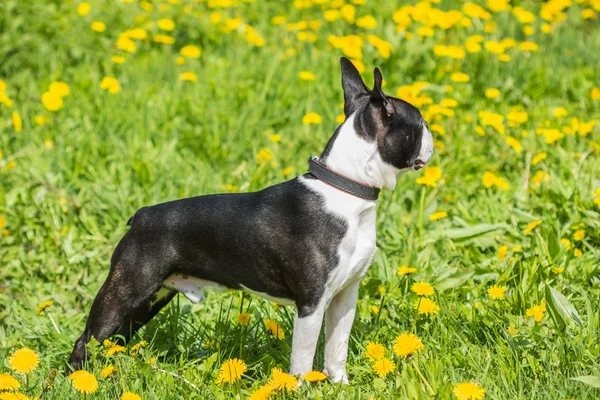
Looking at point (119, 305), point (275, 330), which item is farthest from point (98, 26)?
point (275, 330)

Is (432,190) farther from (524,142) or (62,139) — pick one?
(62,139)

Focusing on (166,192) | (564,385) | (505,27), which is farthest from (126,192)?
(505,27)

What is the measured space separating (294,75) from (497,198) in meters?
2.25

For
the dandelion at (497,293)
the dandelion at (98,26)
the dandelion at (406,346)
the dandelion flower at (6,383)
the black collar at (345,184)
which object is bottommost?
the dandelion flower at (6,383)

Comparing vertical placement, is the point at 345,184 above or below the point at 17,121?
above

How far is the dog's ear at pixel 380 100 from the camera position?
3033 mm

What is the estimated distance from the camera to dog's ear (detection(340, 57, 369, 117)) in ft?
10.9

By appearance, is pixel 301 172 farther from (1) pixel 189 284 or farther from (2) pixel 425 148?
(2) pixel 425 148

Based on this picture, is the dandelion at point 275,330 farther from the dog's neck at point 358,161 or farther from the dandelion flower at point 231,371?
the dog's neck at point 358,161

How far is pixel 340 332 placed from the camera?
11.2 feet

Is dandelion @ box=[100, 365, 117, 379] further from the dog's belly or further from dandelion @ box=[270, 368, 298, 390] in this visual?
dandelion @ box=[270, 368, 298, 390]

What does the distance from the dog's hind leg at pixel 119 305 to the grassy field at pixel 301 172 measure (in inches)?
4.2

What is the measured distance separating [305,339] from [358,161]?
707 mm

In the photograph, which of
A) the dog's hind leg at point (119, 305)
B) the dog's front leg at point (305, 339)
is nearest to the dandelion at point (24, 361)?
the dog's hind leg at point (119, 305)
